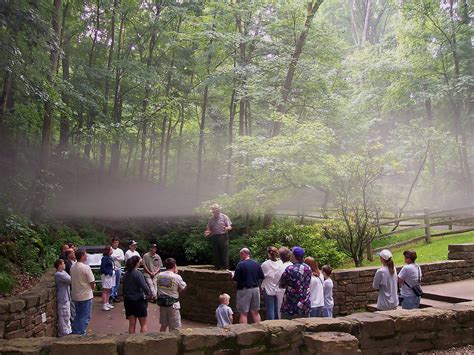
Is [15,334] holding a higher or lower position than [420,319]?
lower

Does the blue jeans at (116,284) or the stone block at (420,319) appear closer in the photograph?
the stone block at (420,319)

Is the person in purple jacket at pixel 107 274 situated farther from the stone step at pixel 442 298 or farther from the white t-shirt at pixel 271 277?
the stone step at pixel 442 298

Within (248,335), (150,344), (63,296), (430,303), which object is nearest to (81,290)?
(63,296)

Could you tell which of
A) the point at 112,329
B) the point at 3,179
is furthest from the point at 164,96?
the point at 112,329

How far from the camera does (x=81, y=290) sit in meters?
7.01

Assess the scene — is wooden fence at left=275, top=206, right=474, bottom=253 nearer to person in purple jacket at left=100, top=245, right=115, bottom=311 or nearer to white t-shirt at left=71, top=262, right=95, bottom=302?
person in purple jacket at left=100, top=245, right=115, bottom=311

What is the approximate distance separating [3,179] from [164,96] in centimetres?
997

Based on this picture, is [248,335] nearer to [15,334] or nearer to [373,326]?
[373,326]

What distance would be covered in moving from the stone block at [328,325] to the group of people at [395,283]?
5.44 feet

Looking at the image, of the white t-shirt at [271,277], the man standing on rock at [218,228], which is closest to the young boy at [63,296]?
the man standing on rock at [218,228]

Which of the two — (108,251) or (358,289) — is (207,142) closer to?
(108,251)

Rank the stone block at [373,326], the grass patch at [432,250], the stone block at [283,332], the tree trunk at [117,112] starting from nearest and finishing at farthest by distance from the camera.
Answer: the stone block at [283,332] → the stone block at [373,326] → the grass patch at [432,250] → the tree trunk at [117,112]

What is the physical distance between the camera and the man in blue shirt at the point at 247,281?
6.83 meters

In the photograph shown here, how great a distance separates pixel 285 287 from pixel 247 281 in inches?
45.7
